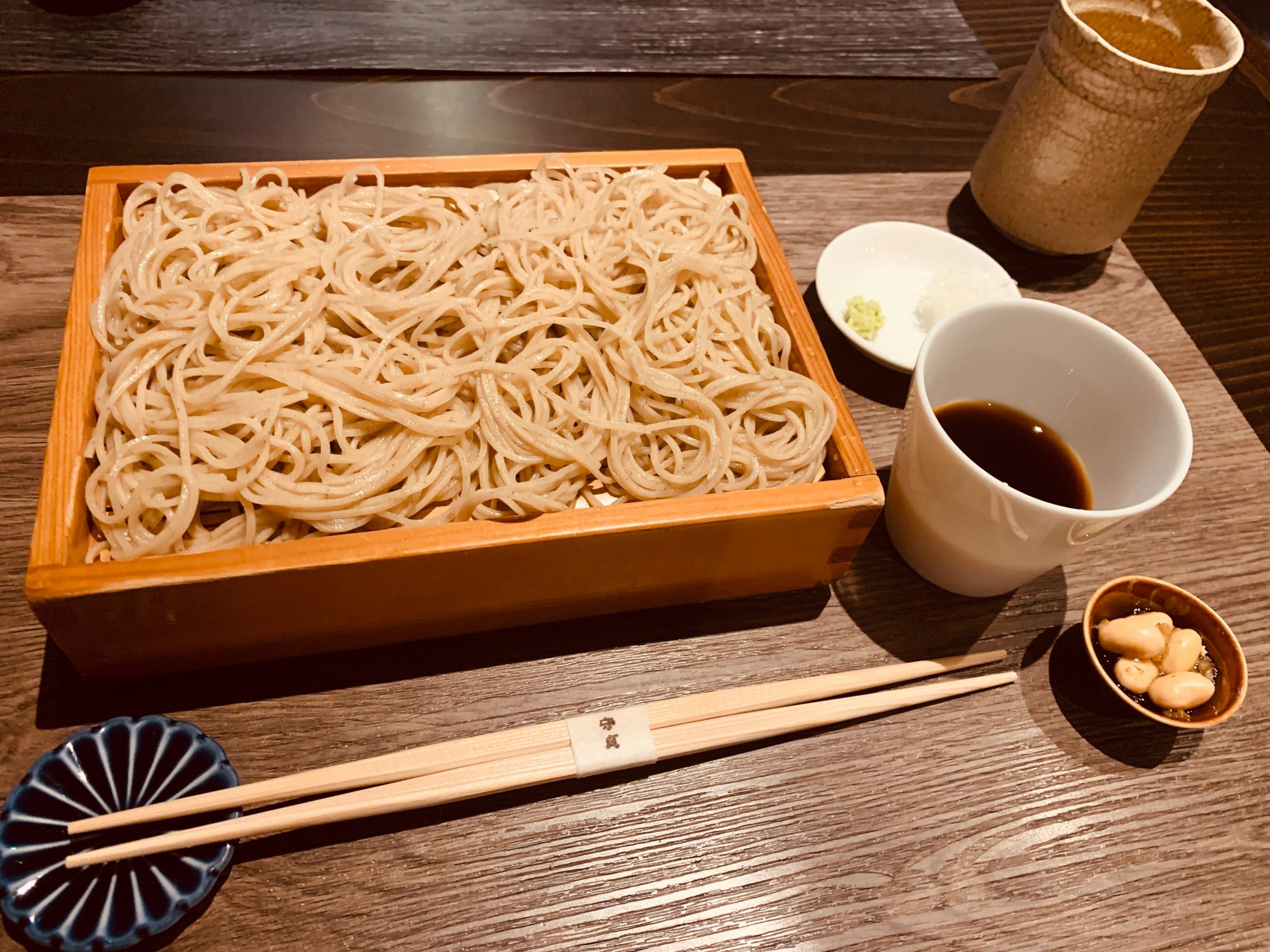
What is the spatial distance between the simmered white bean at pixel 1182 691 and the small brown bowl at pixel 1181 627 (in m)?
0.02

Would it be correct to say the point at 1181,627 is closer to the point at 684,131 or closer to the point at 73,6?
the point at 684,131

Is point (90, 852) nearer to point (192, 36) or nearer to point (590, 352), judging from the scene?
point (590, 352)

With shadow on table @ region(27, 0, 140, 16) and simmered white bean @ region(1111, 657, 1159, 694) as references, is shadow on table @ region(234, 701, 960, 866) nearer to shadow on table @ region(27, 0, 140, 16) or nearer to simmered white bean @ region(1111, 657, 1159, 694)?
simmered white bean @ region(1111, 657, 1159, 694)

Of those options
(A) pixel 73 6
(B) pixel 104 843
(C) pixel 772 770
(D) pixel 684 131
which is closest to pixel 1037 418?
(C) pixel 772 770

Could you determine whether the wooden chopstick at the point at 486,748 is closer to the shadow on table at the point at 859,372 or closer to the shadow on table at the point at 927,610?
the shadow on table at the point at 927,610

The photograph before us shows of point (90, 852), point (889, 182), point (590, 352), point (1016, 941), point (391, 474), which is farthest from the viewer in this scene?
point (889, 182)

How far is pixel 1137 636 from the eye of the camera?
124cm

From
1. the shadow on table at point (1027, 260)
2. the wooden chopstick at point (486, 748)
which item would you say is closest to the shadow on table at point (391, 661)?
the wooden chopstick at point (486, 748)

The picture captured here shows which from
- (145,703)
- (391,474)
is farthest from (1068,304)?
(145,703)

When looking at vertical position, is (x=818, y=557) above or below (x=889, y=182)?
below

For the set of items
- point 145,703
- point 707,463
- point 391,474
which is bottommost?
point 145,703

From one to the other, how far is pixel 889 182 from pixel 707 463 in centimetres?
130

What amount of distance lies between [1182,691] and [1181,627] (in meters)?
0.15

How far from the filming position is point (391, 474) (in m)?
1.21
